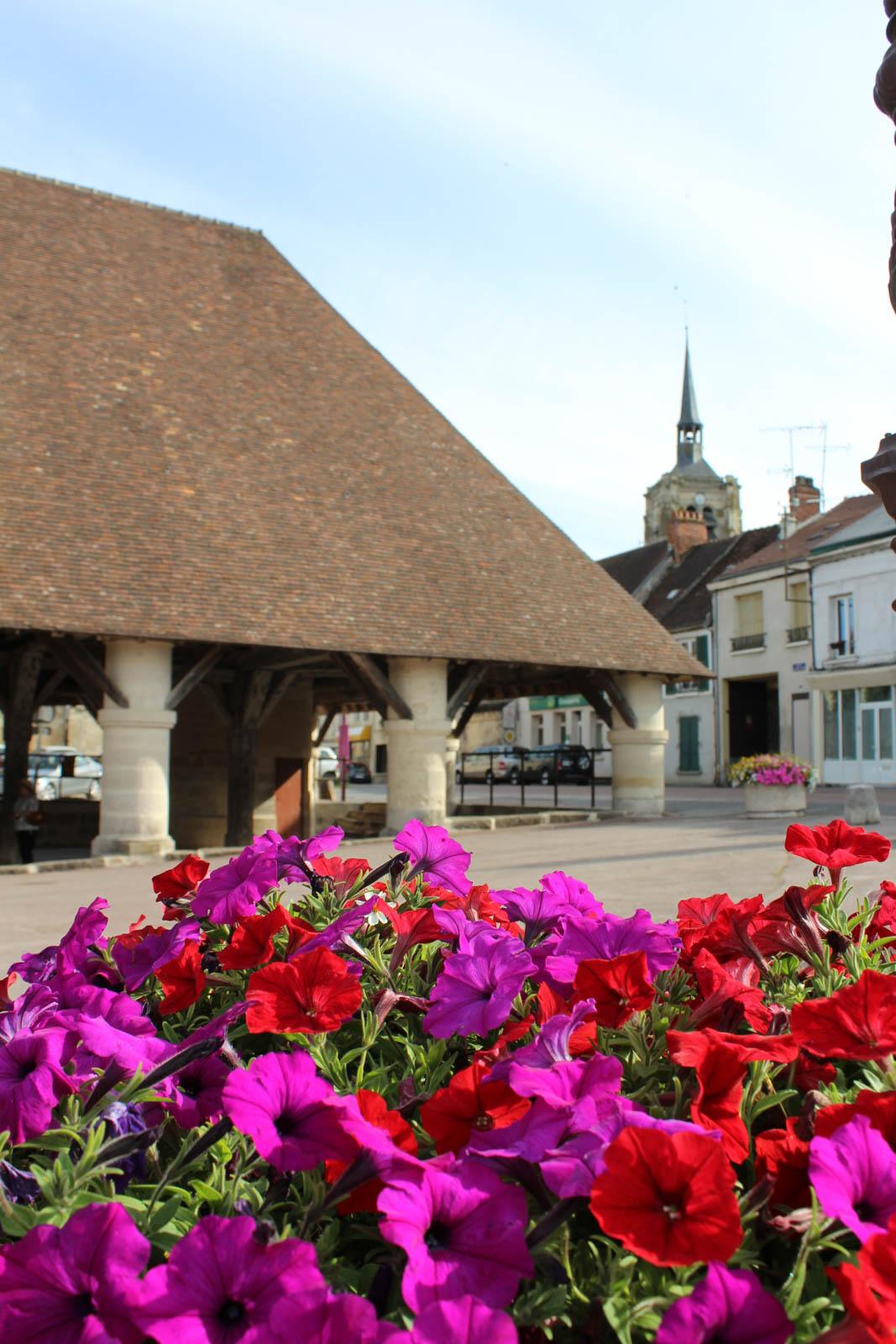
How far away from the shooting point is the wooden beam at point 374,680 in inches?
573

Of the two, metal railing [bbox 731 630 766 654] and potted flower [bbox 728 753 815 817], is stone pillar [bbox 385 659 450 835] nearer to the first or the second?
potted flower [bbox 728 753 815 817]

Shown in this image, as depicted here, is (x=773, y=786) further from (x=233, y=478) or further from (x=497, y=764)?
(x=497, y=764)

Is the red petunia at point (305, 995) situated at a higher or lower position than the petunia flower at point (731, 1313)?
higher

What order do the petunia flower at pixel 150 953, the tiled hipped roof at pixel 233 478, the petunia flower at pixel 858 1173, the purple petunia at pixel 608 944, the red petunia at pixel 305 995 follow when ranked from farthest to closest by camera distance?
the tiled hipped roof at pixel 233 478, the petunia flower at pixel 150 953, the purple petunia at pixel 608 944, the red petunia at pixel 305 995, the petunia flower at pixel 858 1173

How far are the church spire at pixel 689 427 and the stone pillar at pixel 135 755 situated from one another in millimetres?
56996

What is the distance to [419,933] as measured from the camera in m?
1.67

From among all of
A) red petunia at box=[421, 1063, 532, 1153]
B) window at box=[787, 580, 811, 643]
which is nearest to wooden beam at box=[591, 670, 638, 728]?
red petunia at box=[421, 1063, 532, 1153]

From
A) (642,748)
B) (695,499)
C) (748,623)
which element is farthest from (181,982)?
(695,499)

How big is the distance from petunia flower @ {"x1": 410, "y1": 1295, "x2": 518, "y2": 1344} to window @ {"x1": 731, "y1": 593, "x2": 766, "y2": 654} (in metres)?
33.0

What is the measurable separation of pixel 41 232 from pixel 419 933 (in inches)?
700

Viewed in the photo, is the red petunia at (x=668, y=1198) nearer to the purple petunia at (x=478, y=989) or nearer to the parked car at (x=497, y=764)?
the purple petunia at (x=478, y=989)

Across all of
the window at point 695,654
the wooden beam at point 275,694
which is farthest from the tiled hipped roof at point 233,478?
the window at point 695,654

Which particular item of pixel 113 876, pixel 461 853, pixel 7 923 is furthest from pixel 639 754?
pixel 461 853

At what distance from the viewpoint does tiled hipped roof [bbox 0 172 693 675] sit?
527 inches
